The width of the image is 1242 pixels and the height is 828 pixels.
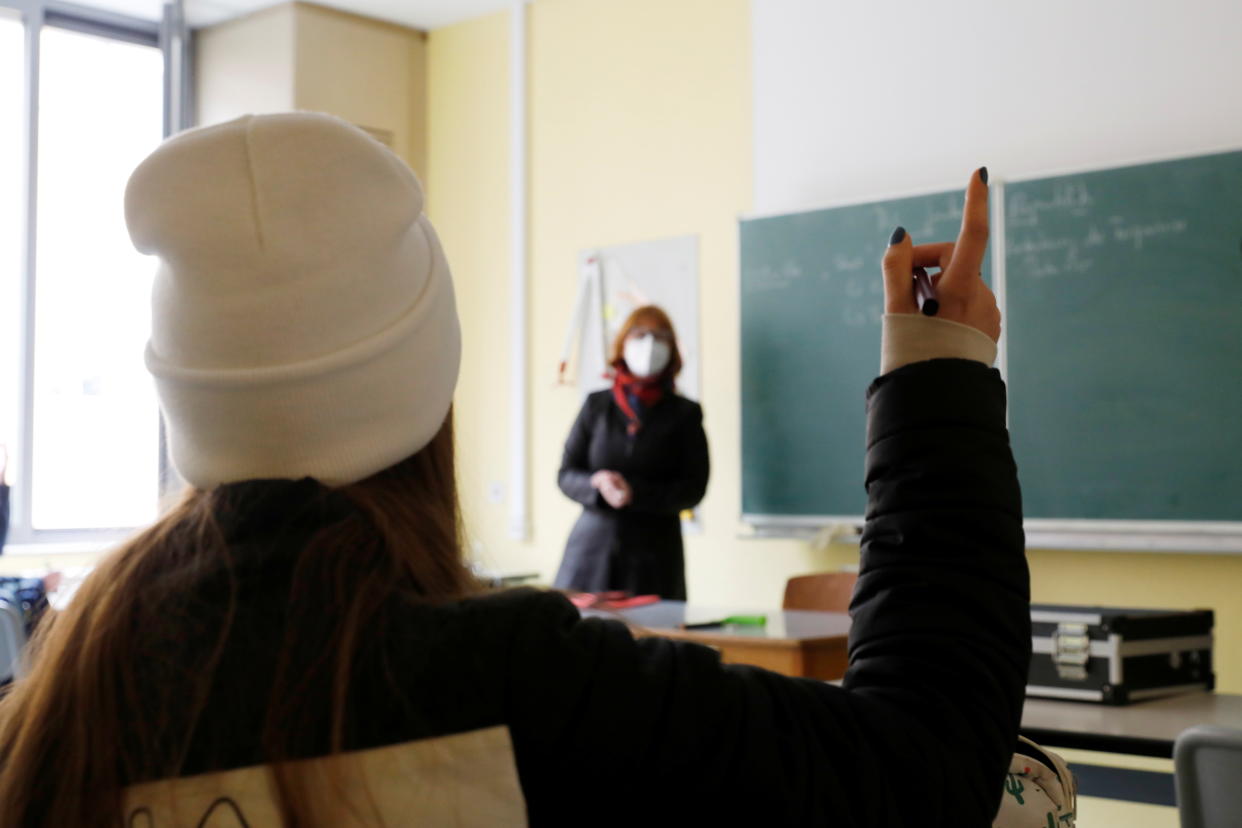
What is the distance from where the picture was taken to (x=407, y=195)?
2.61 ft

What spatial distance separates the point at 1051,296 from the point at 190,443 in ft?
11.7

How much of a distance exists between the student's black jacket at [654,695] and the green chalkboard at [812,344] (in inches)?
139

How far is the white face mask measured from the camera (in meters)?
4.36

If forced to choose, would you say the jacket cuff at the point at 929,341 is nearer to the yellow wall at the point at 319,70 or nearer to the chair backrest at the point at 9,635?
the chair backrest at the point at 9,635

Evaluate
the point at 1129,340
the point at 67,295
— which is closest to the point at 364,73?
the point at 67,295

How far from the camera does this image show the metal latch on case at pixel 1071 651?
2344 mm

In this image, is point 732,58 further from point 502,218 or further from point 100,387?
point 100,387

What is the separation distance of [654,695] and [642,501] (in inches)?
139

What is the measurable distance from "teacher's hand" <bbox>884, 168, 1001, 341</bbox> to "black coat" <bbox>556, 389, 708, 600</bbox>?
3394 millimetres

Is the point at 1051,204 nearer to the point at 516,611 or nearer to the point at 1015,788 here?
the point at 1015,788

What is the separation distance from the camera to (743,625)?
3.04m

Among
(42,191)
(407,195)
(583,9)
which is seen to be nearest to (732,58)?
(583,9)

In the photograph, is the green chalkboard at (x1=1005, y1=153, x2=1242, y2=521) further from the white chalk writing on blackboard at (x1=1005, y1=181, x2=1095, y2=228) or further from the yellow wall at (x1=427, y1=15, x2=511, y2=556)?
the yellow wall at (x1=427, y1=15, x2=511, y2=556)

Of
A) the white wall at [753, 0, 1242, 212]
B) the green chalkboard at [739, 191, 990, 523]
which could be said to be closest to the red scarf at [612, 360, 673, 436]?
the green chalkboard at [739, 191, 990, 523]
